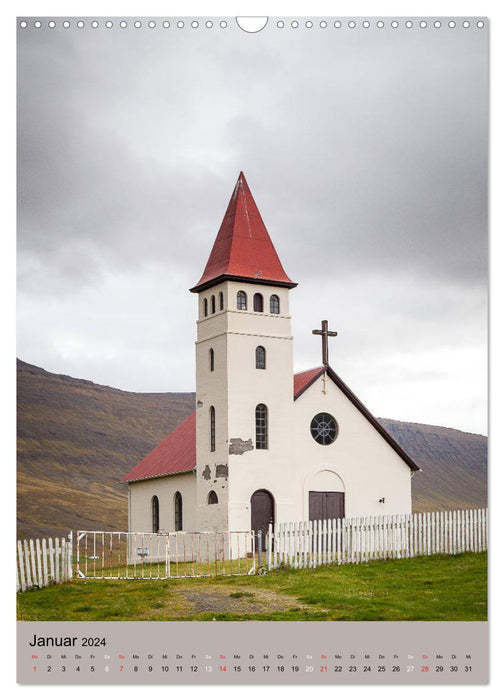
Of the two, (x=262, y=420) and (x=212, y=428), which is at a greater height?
(x=262, y=420)

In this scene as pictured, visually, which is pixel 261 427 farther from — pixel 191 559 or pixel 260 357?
pixel 191 559

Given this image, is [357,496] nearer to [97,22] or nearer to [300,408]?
[300,408]

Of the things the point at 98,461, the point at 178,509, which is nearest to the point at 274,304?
the point at 178,509

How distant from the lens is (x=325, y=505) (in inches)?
1329

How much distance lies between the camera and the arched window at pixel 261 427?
107ft

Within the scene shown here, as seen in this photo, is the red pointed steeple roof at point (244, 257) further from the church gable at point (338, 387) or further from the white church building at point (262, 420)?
the church gable at point (338, 387)

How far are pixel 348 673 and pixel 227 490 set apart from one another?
1958cm

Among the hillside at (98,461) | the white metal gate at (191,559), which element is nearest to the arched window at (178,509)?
the white metal gate at (191,559)

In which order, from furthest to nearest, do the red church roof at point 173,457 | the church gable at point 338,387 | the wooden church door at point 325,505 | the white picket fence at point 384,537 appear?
the red church roof at point 173,457, the church gable at point 338,387, the wooden church door at point 325,505, the white picket fence at point 384,537

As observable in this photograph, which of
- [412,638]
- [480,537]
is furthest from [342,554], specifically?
[412,638]

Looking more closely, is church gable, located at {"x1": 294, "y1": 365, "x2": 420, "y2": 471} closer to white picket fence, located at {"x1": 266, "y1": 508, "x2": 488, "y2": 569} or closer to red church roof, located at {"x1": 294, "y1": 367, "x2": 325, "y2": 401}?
red church roof, located at {"x1": 294, "y1": 367, "x2": 325, "y2": 401}

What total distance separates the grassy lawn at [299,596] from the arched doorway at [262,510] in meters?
6.47

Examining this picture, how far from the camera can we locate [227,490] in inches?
1246

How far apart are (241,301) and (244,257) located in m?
1.44
